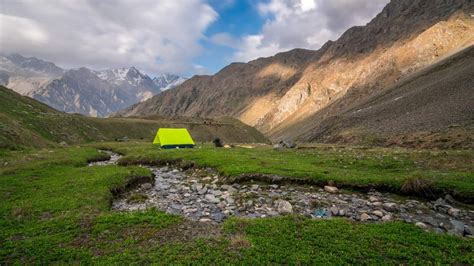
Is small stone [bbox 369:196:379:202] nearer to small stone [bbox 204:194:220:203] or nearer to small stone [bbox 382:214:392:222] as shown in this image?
small stone [bbox 382:214:392:222]

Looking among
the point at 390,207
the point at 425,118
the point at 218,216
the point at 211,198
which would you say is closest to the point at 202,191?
the point at 211,198

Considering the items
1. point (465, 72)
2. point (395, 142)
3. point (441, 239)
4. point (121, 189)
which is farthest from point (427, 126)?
point (121, 189)

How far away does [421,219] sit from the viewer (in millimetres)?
14125

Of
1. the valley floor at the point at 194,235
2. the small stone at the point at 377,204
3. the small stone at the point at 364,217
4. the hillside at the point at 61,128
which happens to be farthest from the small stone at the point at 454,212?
the hillside at the point at 61,128

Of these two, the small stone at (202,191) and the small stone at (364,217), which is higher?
the small stone at (202,191)

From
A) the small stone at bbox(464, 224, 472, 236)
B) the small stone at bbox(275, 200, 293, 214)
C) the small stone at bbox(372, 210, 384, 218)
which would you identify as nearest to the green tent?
the small stone at bbox(275, 200, 293, 214)

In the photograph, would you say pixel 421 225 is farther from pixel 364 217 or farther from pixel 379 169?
pixel 379 169

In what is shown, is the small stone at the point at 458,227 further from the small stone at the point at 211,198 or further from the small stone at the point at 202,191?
the small stone at the point at 202,191

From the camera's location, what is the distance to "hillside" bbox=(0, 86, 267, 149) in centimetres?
4241

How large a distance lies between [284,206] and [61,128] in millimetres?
69414

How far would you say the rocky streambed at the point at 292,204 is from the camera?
46.5 feet

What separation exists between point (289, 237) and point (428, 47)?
18596 cm

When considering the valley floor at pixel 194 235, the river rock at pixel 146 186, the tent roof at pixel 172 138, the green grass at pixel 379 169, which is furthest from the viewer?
the tent roof at pixel 172 138

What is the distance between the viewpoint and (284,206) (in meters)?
15.5
